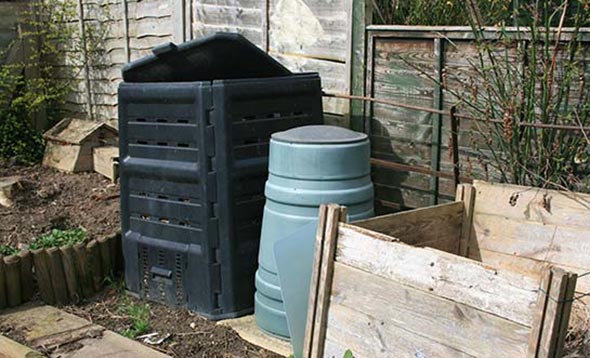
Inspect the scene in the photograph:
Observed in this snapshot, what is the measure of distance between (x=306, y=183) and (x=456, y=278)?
1363mm

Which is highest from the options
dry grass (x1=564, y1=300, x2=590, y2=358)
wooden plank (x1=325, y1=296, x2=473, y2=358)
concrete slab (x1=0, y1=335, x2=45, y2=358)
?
wooden plank (x1=325, y1=296, x2=473, y2=358)

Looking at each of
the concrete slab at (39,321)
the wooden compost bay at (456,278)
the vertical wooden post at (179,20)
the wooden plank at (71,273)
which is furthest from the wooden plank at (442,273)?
the vertical wooden post at (179,20)

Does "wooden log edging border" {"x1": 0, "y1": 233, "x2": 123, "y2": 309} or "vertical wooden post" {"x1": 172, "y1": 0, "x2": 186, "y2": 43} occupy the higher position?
"vertical wooden post" {"x1": 172, "y1": 0, "x2": 186, "y2": 43}

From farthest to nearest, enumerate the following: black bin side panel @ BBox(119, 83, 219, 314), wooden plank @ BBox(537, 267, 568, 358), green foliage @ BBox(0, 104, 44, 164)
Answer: green foliage @ BBox(0, 104, 44, 164), black bin side panel @ BBox(119, 83, 219, 314), wooden plank @ BBox(537, 267, 568, 358)

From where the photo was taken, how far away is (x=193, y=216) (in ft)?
14.1

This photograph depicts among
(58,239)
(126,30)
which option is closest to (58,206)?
(58,239)

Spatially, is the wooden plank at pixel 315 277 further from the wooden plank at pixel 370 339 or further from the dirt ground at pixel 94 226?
the dirt ground at pixel 94 226

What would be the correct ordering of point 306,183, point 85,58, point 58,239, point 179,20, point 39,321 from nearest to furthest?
point 306,183 < point 39,321 < point 58,239 < point 179,20 < point 85,58

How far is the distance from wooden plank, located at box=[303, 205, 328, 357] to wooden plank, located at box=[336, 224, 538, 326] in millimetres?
85

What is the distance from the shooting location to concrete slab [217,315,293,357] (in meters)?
3.93

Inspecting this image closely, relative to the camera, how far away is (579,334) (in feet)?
10.5

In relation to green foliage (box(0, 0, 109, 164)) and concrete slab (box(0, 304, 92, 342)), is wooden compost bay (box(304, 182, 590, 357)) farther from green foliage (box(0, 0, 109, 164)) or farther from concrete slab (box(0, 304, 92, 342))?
green foliage (box(0, 0, 109, 164))

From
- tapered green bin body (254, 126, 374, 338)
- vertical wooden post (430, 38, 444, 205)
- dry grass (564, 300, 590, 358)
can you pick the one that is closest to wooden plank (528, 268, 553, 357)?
dry grass (564, 300, 590, 358)

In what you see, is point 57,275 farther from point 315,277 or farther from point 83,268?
point 315,277
